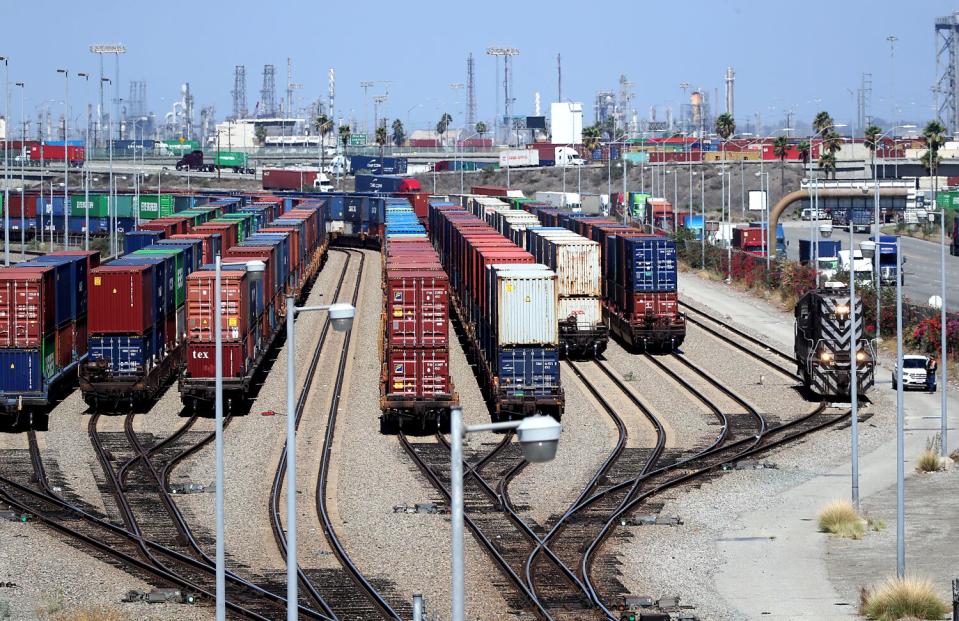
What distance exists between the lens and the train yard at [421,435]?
2764 cm

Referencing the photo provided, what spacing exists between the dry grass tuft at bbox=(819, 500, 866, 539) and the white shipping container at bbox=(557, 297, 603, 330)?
2217cm

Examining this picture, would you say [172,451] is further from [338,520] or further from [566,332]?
[566,332]

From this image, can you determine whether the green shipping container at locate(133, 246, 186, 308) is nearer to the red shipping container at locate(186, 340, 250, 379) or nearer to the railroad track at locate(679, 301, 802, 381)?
the red shipping container at locate(186, 340, 250, 379)

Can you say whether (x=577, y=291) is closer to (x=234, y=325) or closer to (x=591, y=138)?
(x=234, y=325)

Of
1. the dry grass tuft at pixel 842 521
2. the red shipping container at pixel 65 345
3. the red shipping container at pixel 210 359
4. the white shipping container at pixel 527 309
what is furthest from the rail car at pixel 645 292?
the dry grass tuft at pixel 842 521

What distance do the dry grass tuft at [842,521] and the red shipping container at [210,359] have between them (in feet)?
58.8

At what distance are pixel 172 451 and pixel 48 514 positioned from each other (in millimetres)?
7087

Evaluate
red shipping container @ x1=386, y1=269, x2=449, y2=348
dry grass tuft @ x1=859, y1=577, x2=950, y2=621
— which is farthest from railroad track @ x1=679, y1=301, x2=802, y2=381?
dry grass tuft @ x1=859, y1=577, x2=950, y2=621

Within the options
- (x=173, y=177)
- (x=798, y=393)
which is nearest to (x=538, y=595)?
(x=798, y=393)

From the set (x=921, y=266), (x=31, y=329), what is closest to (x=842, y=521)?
(x=31, y=329)

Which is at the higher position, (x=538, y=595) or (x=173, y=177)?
(x=173, y=177)

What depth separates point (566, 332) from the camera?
54094mm

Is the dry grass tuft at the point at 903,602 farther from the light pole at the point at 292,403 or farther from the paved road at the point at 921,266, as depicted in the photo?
the paved road at the point at 921,266

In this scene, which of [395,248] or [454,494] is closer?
[454,494]
